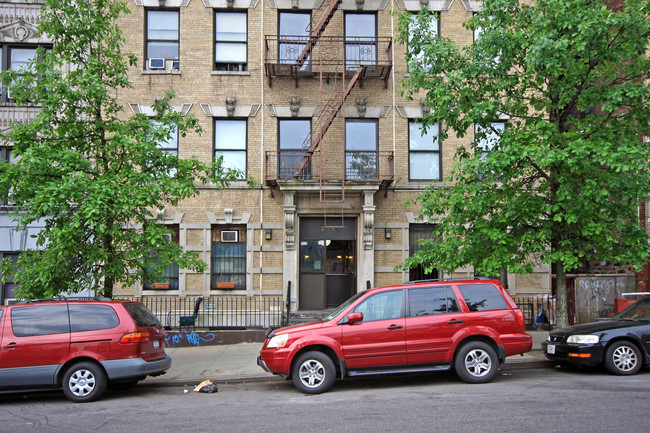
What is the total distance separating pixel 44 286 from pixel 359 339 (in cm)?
598

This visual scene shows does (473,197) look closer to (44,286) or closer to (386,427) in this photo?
(386,427)

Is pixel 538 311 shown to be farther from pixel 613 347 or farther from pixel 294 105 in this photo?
pixel 294 105

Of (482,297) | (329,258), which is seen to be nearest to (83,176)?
(482,297)

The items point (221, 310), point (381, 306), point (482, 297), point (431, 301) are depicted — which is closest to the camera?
point (381, 306)

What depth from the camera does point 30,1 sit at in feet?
56.2

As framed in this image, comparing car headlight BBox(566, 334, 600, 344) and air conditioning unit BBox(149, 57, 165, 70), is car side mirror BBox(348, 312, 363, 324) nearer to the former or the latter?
car headlight BBox(566, 334, 600, 344)

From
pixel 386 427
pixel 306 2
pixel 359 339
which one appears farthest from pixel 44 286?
pixel 306 2

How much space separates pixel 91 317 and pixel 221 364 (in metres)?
3.54

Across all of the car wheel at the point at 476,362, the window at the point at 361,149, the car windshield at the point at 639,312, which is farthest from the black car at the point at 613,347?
the window at the point at 361,149

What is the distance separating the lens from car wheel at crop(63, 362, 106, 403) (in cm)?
809

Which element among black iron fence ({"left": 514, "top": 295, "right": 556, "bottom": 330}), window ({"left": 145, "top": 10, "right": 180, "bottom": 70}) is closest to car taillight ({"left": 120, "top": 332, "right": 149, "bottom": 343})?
window ({"left": 145, "top": 10, "right": 180, "bottom": 70})

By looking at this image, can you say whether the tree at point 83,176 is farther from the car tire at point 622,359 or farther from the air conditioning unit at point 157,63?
the car tire at point 622,359

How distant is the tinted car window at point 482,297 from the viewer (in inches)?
346

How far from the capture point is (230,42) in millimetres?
16688
